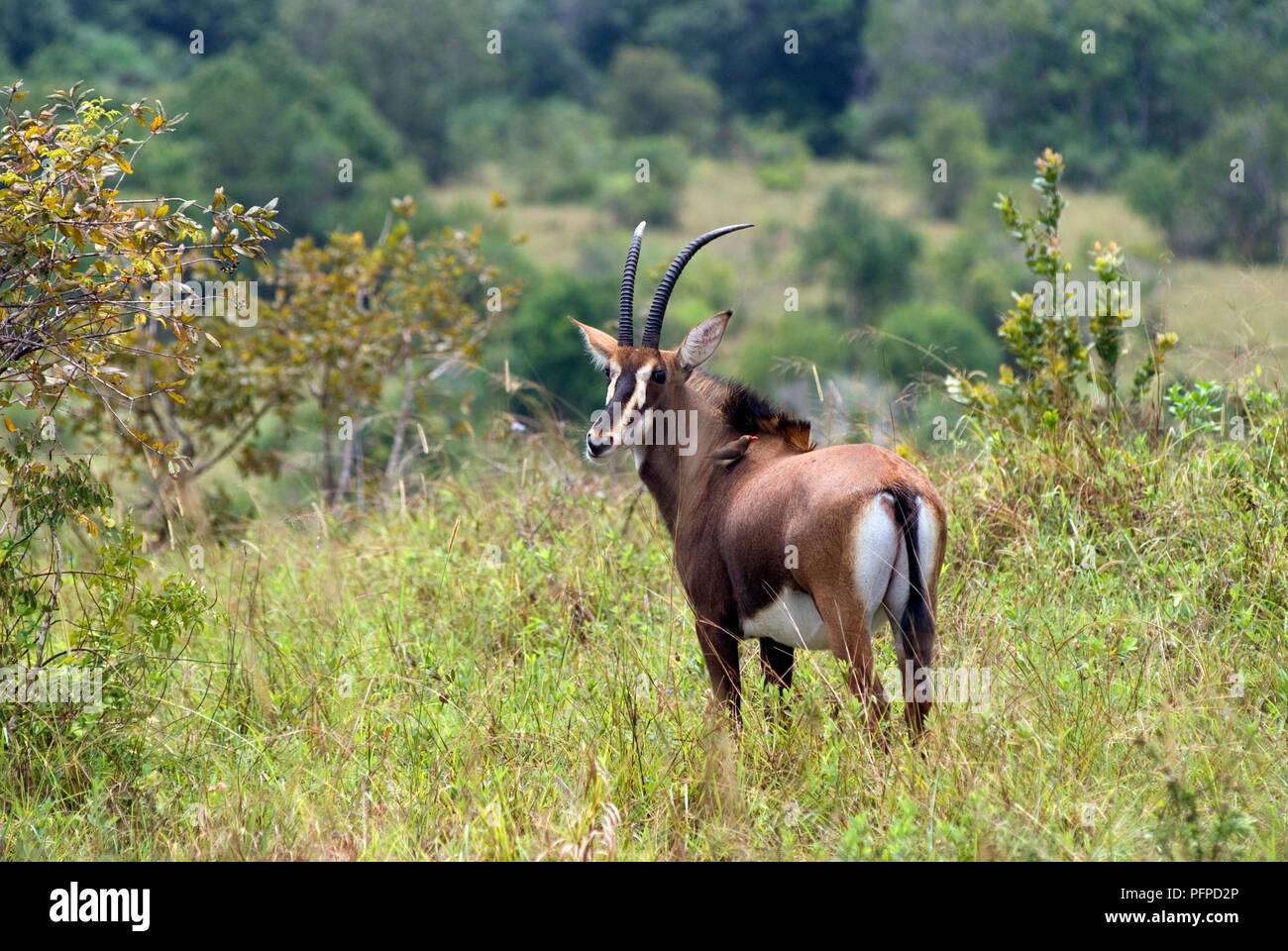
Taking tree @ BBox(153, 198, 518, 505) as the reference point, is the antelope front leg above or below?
below

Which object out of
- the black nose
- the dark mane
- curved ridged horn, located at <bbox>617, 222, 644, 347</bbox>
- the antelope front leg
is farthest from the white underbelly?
curved ridged horn, located at <bbox>617, 222, 644, 347</bbox>

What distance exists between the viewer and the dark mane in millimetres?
6086

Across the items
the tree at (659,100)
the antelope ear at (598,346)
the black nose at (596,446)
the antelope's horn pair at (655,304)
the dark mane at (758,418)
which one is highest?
the tree at (659,100)

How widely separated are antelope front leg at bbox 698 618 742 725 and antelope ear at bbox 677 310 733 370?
1262 mm

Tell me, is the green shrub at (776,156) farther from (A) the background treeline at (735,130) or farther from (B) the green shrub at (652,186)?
(B) the green shrub at (652,186)

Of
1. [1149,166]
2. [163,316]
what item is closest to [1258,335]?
[163,316]

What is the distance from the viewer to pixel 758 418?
6230mm

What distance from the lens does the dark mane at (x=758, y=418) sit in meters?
6.09

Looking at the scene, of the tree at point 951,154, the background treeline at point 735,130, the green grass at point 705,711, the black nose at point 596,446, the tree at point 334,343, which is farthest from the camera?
the tree at point 951,154

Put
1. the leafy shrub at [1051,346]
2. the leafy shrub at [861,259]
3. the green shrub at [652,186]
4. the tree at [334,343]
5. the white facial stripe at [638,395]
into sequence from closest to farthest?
the white facial stripe at [638,395] < the leafy shrub at [1051,346] < the tree at [334,343] < the leafy shrub at [861,259] < the green shrub at [652,186]

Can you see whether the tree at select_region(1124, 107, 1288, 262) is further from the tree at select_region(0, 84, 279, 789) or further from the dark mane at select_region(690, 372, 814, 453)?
the tree at select_region(0, 84, 279, 789)

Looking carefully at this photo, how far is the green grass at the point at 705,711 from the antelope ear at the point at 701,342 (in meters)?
1.20

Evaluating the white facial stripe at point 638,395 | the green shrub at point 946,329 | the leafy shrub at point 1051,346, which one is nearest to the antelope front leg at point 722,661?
the white facial stripe at point 638,395

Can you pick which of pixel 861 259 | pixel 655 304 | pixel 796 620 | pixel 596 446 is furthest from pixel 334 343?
pixel 861 259
